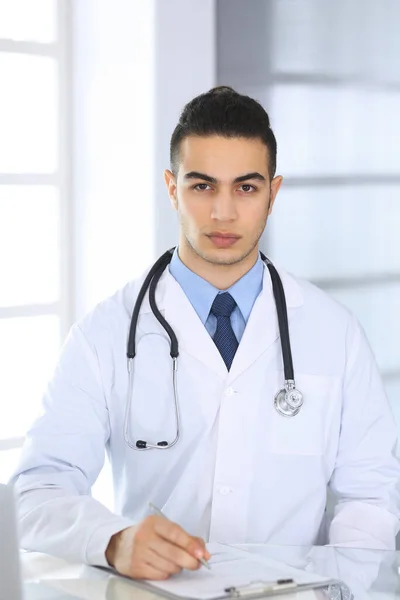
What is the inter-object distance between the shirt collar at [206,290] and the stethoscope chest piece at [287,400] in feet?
0.61

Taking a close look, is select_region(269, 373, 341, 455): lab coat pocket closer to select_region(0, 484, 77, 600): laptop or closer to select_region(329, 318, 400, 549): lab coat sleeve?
select_region(329, 318, 400, 549): lab coat sleeve

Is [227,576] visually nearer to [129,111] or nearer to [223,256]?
[223,256]

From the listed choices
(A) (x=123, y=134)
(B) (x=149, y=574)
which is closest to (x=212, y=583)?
(B) (x=149, y=574)

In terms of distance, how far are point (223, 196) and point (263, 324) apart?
0.28 meters

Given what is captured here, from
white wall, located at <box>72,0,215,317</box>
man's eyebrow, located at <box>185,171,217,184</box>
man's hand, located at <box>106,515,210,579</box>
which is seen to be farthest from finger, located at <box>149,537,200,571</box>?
white wall, located at <box>72,0,215,317</box>

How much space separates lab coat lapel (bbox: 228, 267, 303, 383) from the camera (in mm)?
1993

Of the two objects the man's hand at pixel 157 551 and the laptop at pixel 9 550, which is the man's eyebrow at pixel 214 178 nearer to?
the man's hand at pixel 157 551

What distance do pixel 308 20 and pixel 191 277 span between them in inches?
42.7

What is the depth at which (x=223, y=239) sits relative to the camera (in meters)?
1.97

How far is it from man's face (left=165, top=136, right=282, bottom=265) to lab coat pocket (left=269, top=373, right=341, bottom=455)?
0.98ft

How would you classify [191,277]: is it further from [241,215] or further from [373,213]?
[373,213]

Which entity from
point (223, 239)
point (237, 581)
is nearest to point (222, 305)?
point (223, 239)

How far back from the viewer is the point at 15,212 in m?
3.11

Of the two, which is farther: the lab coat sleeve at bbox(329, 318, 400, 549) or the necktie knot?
the necktie knot
